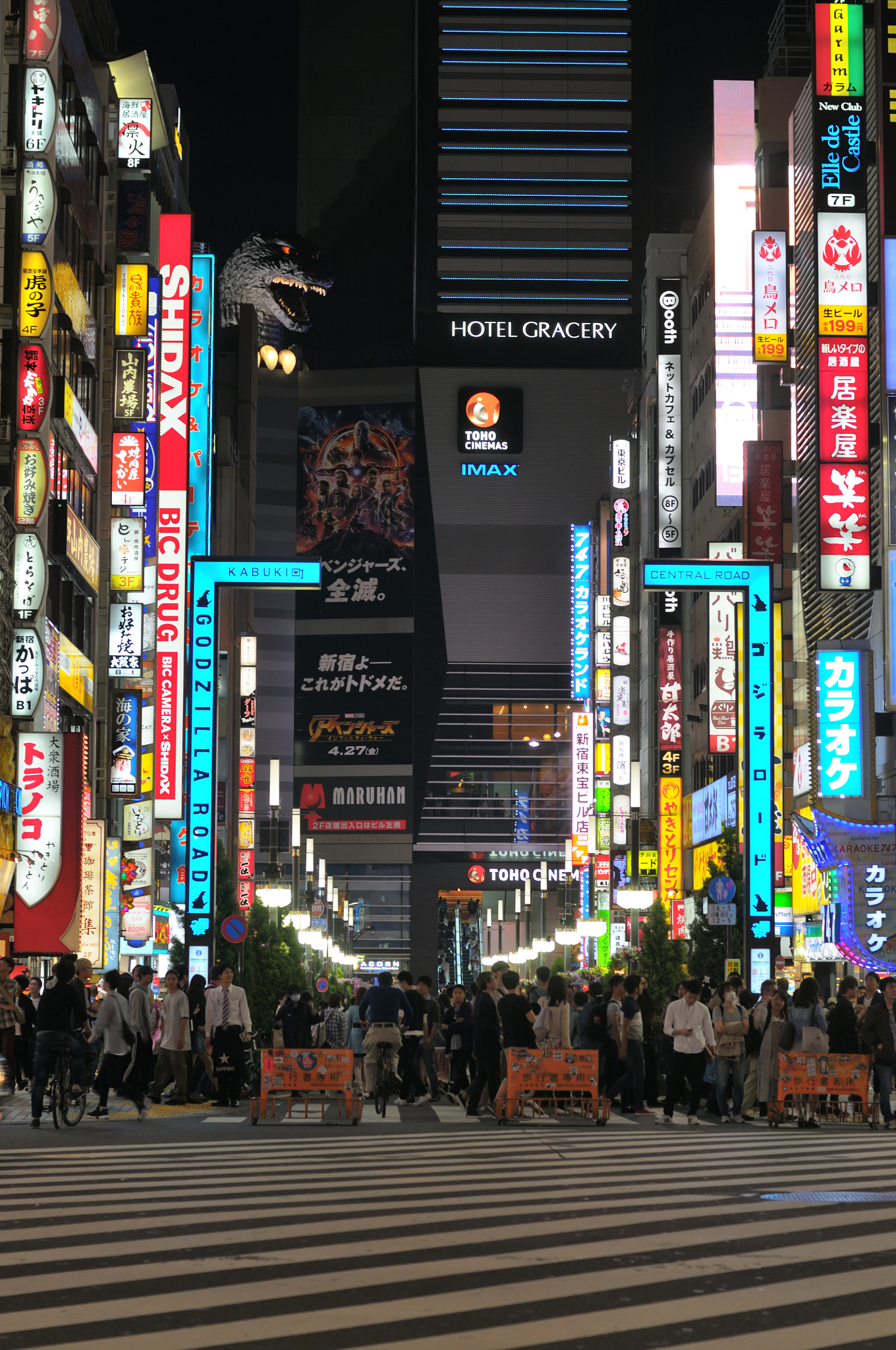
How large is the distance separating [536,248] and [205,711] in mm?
100566

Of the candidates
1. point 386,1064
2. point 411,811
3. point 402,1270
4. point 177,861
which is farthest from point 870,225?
point 411,811

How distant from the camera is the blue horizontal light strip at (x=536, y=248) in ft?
408

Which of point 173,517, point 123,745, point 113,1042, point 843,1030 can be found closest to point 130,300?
point 173,517

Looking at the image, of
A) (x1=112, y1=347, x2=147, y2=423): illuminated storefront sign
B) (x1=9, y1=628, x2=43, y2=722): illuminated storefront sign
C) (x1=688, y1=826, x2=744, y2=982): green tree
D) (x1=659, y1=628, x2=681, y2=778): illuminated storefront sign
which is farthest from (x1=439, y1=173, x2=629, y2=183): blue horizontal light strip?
(x1=9, y1=628, x2=43, y2=722): illuminated storefront sign

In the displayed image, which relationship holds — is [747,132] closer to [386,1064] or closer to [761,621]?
[761,621]

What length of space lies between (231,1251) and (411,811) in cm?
10366

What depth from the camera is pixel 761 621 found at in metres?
28.3

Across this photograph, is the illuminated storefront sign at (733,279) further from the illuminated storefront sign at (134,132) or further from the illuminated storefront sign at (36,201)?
the illuminated storefront sign at (36,201)

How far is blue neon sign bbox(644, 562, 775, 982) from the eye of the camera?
2705 centimetres

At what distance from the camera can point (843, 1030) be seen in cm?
2112

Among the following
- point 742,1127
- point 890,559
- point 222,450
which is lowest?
point 742,1127

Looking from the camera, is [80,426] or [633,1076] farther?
[80,426]

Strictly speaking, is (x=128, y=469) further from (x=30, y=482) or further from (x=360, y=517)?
(x=360, y=517)

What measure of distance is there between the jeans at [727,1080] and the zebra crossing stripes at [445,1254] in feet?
18.1
